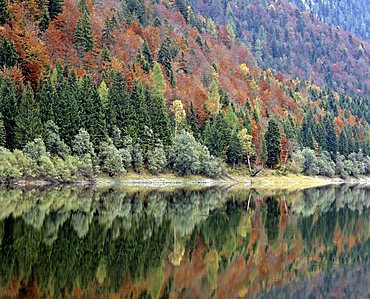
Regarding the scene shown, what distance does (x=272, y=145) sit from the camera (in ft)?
448

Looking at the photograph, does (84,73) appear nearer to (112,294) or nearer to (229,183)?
(229,183)

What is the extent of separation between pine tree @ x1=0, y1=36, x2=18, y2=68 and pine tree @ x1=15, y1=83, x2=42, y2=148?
15.2m

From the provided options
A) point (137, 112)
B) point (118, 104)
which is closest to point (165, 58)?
point (137, 112)

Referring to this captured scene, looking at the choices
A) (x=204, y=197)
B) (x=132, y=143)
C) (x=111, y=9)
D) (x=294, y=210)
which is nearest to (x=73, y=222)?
(x=294, y=210)

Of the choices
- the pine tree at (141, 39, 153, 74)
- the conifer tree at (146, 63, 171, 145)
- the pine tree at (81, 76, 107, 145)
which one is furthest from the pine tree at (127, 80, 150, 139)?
the pine tree at (141, 39, 153, 74)

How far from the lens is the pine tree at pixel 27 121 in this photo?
286 ft

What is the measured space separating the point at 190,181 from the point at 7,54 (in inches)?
1609

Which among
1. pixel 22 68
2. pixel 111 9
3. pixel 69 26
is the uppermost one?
pixel 111 9

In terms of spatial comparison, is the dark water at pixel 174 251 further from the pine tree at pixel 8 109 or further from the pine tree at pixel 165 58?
the pine tree at pixel 165 58

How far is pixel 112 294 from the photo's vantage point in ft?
78.6

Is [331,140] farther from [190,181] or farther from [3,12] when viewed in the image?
[3,12]

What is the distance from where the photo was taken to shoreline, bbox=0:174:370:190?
88500 millimetres

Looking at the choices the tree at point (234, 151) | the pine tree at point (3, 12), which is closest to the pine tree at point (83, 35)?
the pine tree at point (3, 12)

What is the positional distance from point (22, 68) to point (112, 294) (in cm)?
9165
